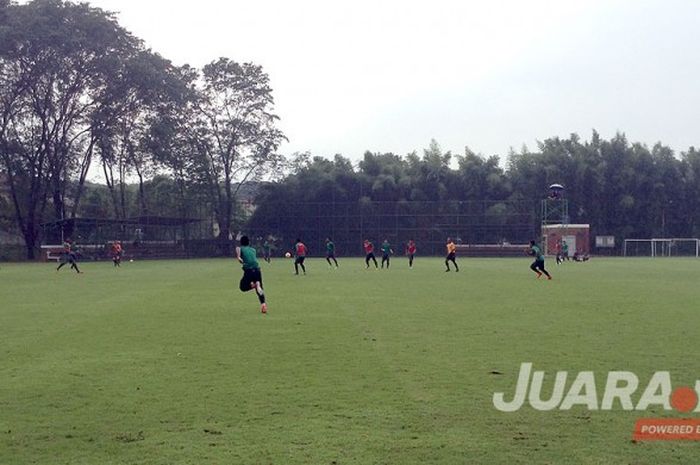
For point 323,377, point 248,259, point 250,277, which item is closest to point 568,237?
point 248,259

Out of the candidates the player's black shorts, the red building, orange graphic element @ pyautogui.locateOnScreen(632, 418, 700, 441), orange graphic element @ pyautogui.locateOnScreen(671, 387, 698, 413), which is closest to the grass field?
orange graphic element @ pyautogui.locateOnScreen(632, 418, 700, 441)

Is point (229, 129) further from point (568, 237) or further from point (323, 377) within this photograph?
point (323, 377)

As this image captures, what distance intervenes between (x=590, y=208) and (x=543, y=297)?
184ft

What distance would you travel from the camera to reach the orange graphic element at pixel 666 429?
661cm

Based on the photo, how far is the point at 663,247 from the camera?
73062 millimetres

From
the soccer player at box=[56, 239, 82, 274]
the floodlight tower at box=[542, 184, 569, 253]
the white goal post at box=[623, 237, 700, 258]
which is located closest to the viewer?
the soccer player at box=[56, 239, 82, 274]

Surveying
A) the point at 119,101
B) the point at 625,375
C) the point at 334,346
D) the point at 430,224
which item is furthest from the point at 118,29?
the point at 625,375

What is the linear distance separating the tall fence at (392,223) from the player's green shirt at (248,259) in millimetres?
52524

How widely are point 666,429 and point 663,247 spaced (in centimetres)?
7101

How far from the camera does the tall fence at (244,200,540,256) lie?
70.8 metres

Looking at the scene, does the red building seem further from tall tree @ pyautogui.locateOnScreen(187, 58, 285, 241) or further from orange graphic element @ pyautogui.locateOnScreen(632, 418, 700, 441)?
orange graphic element @ pyautogui.locateOnScreen(632, 418, 700, 441)

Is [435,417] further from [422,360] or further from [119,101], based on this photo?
[119,101]

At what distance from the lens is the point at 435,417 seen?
736cm

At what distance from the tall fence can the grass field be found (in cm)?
5121
